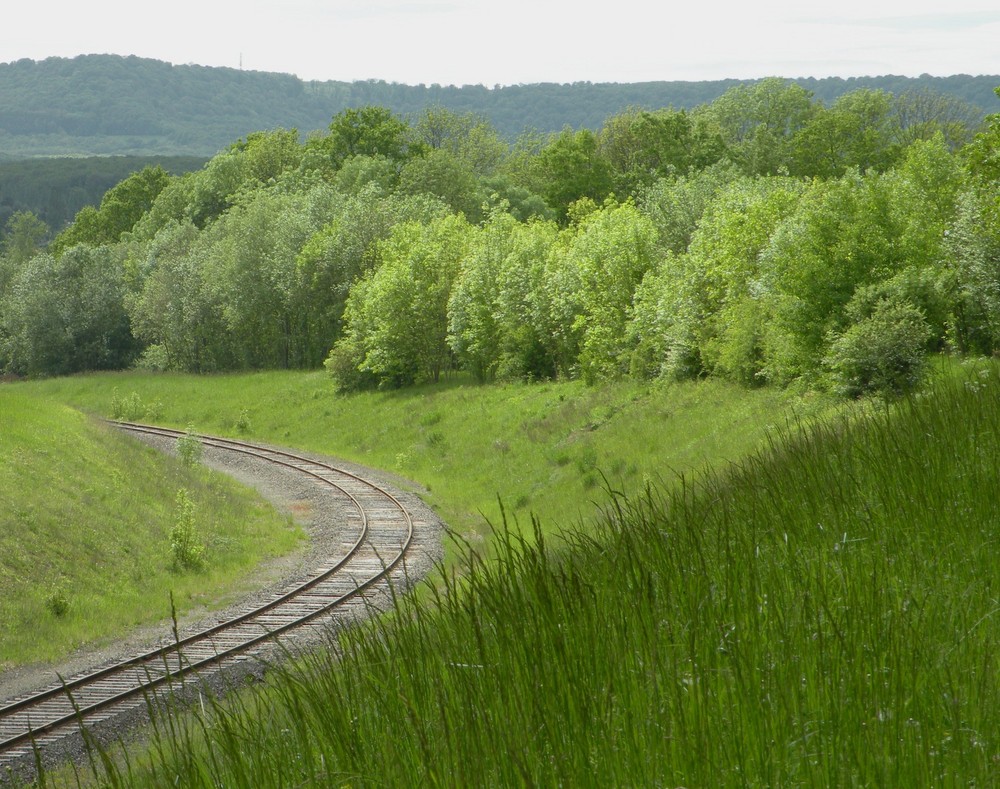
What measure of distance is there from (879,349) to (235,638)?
54.2 ft

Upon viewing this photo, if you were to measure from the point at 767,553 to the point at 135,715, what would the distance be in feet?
41.4

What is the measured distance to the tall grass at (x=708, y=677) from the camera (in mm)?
2590

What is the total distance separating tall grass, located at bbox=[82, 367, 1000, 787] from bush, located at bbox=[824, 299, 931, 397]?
65.2 ft

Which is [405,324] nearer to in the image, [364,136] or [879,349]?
[879,349]

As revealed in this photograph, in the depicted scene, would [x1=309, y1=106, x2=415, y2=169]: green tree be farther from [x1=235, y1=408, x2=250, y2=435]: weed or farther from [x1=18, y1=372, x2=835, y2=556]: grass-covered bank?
[x1=235, y1=408, x2=250, y2=435]: weed

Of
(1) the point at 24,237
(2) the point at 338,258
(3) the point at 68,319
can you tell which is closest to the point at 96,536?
(2) the point at 338,258

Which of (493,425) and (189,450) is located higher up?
(189,450)

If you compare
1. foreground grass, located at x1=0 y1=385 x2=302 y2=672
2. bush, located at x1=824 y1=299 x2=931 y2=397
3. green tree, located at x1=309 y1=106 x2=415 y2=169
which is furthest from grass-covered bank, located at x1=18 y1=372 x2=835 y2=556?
green tree, located at x1=309 y1=106 x2=415 y2=169

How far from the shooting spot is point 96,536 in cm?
2417

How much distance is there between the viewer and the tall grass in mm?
2590

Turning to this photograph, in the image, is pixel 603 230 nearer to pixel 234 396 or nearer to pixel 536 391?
pixel 536 391

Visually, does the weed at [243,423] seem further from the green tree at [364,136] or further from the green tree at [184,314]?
the green tree at [364,136]

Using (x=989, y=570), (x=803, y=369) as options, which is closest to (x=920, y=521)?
(x=989, y=570)

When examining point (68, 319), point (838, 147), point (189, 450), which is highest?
point (838, 147)
